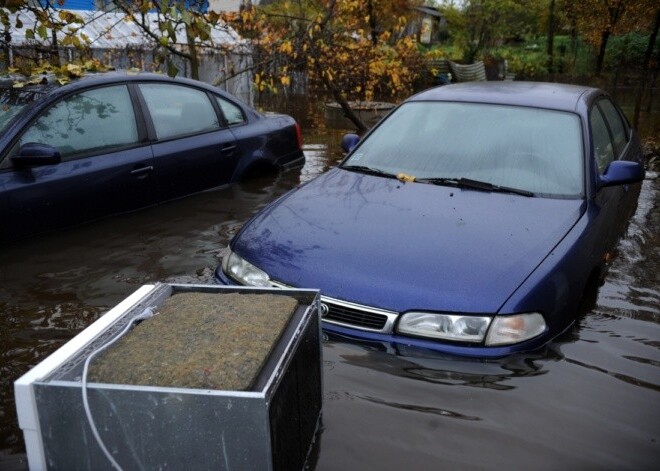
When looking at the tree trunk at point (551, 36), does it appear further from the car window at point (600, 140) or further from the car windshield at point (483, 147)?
the car windshield at point (483, 147)

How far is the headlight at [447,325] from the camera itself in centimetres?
325

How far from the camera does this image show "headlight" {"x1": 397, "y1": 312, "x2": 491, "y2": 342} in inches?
128

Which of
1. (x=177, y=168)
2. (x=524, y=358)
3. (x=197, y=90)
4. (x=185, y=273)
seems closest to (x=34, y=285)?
(x=185, y=273)

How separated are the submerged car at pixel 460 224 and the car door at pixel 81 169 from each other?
181cm

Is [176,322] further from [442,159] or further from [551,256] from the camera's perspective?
Answer: [442,159]

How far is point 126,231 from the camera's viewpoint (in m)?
5.65

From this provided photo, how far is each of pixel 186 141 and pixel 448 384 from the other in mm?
3914

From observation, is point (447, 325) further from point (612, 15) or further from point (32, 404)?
point (612, 15)

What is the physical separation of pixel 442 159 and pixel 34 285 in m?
3.01

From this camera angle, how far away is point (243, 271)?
383 cm

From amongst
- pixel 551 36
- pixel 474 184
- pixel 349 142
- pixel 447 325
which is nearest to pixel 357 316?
pixel 447 325

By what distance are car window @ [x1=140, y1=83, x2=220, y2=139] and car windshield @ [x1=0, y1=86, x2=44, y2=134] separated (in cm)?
100

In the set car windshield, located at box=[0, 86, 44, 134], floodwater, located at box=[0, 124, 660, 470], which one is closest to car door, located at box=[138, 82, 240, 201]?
car windshield, located at box=[0, 86, 44, 134]

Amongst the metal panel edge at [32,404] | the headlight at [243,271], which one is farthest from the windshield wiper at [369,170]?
the metal panel edge at [32,404]
